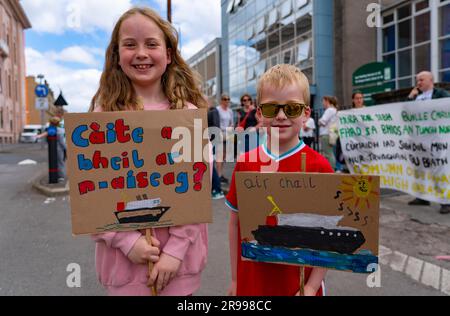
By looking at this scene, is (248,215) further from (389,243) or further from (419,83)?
(419,83)

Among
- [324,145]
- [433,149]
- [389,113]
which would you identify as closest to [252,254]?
[433,149]

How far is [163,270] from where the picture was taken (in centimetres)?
144

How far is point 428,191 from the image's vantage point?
5137 millimetres

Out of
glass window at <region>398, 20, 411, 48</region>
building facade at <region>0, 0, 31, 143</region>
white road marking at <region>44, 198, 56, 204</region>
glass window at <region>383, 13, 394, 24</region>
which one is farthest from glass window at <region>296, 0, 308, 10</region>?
building facade at <region>0, 0, 31, 143</region>

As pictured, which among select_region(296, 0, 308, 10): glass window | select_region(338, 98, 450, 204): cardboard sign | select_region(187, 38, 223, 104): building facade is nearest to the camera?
select_region(338, 98, 450, 204): cardboard sign

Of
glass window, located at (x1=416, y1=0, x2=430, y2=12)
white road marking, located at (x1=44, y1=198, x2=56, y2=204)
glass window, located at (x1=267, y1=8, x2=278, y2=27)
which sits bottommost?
white road marking, located at (x1=44, y1=198, x2=56, y2=204)

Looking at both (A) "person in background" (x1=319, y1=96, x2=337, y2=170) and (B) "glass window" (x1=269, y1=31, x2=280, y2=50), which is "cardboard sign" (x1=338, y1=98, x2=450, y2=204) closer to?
(A) "person in background" (x1=319, y1=96, x2=337, y2=170)

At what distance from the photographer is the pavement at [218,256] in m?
2.91

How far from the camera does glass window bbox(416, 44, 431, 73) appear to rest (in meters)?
15.4

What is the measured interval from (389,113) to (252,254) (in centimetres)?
499

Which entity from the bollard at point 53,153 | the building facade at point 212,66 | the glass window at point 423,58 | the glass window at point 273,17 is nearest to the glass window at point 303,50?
the glass window at point 273,17

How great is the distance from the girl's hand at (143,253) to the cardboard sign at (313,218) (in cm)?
39

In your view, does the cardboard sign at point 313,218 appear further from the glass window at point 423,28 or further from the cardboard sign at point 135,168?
the glass window at point 423,28
